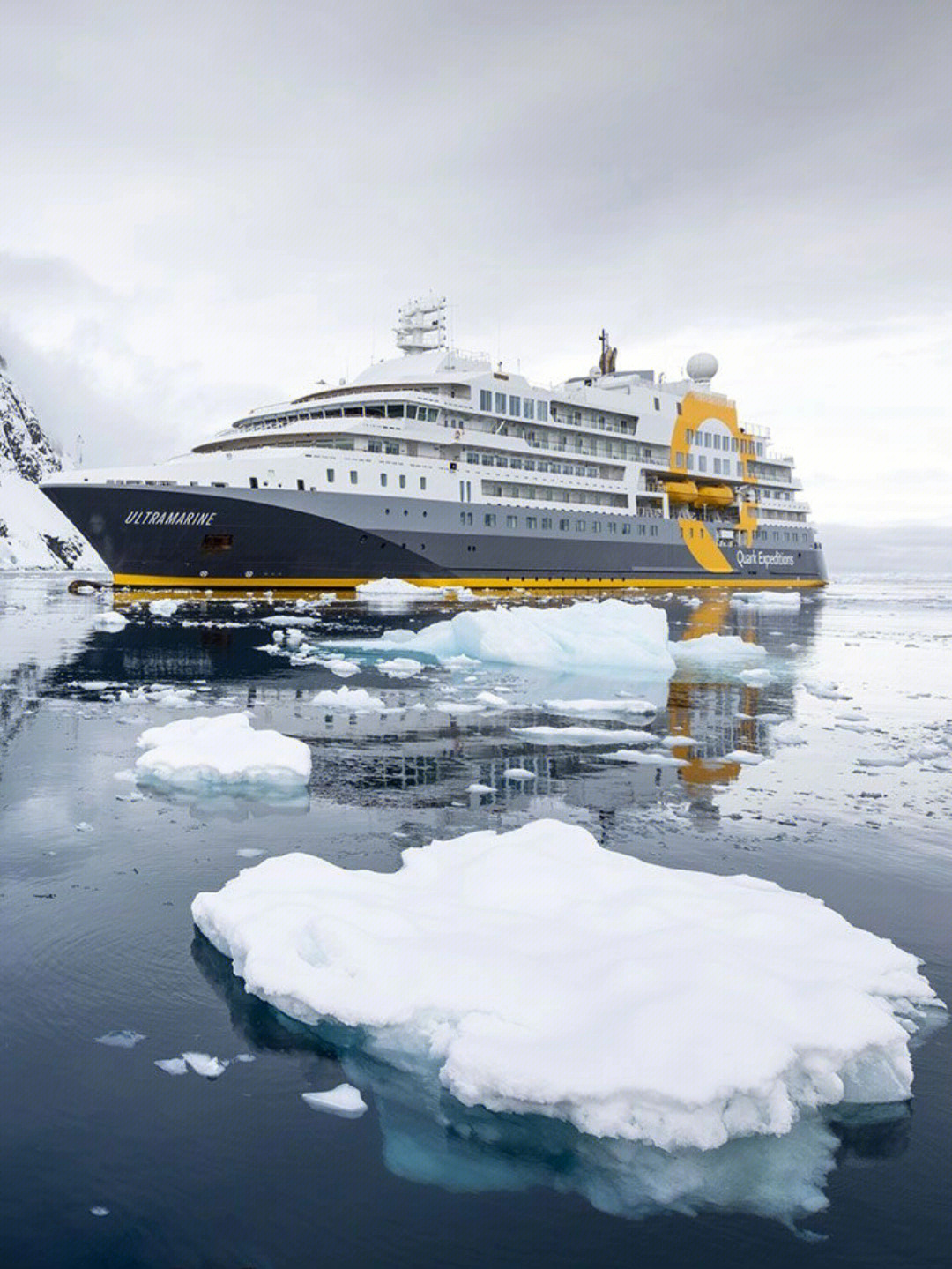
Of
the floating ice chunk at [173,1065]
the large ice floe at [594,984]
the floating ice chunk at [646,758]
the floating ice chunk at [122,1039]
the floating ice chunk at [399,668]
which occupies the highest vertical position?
the floating ice chunk at [399,668]

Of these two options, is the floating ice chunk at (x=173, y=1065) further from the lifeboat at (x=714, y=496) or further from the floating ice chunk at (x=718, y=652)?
the lifeboat at (x=714, y=496)

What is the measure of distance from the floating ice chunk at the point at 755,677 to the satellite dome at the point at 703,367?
4390 centimetres

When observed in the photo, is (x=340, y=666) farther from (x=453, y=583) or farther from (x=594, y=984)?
(x=453, y=583)

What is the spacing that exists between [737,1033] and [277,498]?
107 feet

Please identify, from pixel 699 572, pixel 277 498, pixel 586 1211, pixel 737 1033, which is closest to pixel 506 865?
pixel 737 1033

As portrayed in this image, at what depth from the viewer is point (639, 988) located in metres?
3.95

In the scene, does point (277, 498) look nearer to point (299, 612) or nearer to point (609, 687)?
point (299, 612)

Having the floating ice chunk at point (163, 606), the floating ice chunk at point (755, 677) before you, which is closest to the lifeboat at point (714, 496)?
the floating ice chunk at point (163, 606)

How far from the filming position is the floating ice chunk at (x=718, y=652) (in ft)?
63.8

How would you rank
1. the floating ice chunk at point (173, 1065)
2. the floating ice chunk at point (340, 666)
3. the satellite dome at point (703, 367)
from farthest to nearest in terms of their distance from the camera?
the satellite dome at point (703, 367), the floating ice chunk at point (340, 666), the floating ice chunk at point (173, 1065)

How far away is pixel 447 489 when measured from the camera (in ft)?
130

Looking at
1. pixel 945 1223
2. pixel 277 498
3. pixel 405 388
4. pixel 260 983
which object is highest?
pixel 405 388

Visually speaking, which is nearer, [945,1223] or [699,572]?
[945,1223]

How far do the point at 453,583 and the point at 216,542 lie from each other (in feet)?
33.7
